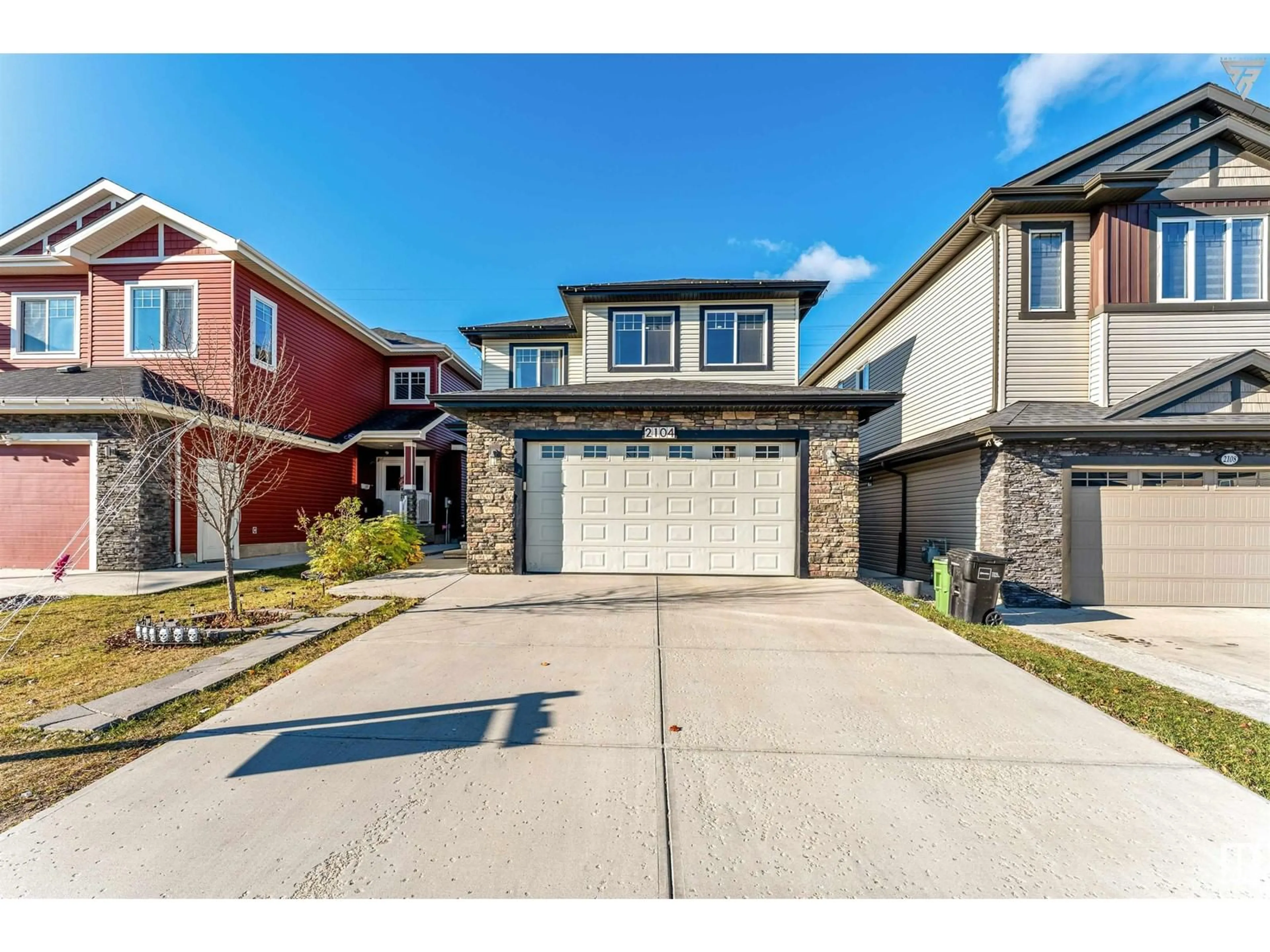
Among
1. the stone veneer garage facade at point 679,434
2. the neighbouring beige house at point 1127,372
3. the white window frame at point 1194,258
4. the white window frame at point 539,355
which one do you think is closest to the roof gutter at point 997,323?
the neighbouring beige house at point 1127,372

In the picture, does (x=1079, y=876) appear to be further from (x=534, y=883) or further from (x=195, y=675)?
(x=195, y=675)

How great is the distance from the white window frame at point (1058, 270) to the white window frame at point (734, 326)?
468cm

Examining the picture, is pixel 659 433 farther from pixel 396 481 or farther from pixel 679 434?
pixel 396 481

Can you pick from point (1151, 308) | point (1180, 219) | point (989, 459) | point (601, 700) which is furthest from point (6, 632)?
point (1180, 219)

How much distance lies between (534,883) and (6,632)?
7.49 m

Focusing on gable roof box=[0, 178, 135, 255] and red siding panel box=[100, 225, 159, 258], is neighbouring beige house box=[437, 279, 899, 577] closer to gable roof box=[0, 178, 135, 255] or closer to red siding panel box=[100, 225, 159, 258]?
red siding panel box=[100, 225, 159, 258]

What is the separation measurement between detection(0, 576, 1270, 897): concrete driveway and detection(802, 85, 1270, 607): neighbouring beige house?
5200mm

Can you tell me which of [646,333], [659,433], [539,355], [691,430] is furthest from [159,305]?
[691,430]

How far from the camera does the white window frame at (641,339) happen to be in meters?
11.1

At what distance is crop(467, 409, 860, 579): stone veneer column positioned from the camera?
915 centimetres

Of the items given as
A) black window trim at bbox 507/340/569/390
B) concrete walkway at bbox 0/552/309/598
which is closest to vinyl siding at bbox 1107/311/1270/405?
black window trim at bbox 507/340/569/390

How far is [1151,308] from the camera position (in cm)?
891

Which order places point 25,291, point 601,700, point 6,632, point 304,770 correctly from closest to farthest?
point 304,770 < point 601,700 < point 6,632 < point 25,291

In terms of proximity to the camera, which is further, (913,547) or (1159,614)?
(913,547)
